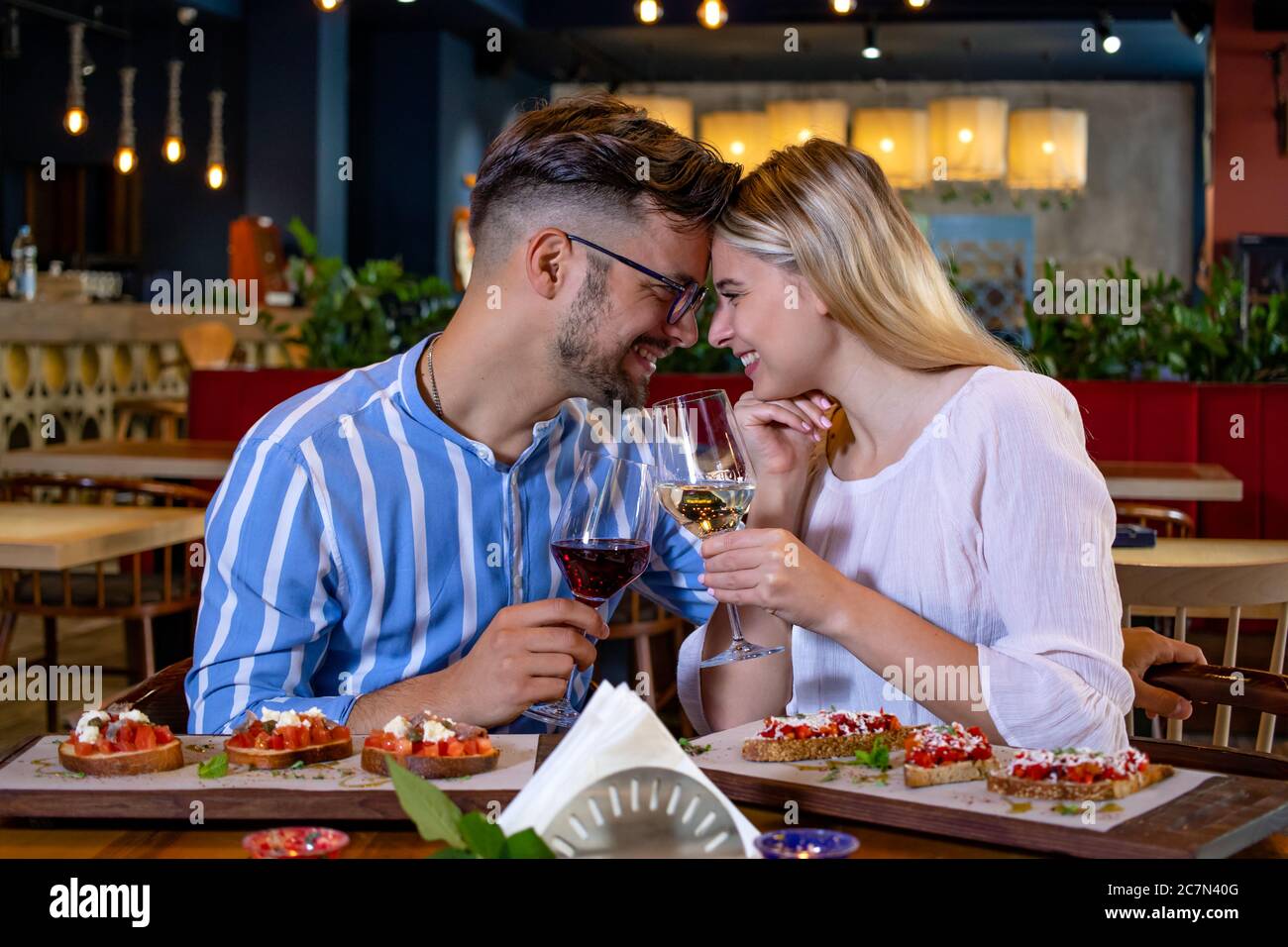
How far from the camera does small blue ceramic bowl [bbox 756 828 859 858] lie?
39.0 inches

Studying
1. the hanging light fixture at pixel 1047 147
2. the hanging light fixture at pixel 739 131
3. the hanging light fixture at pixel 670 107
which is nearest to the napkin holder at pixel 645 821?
the hanging light fixture at pixel 670 107

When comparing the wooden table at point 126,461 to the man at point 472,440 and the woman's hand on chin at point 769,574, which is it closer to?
the man at point 472,440

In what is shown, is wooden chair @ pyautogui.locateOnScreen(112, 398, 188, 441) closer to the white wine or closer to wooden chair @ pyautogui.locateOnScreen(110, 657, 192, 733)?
wooden chair @ pyautogui.locateOnScreen(110, 657, 192, 733)

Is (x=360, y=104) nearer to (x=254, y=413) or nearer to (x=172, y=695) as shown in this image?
(x=254, y=413)

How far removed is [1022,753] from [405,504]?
32.9 inches

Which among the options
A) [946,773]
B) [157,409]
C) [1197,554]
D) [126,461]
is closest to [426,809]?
[946,773]

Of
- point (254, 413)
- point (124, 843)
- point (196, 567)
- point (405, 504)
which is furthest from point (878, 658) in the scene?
point (254, 413)

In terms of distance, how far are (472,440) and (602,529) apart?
19.6 inches

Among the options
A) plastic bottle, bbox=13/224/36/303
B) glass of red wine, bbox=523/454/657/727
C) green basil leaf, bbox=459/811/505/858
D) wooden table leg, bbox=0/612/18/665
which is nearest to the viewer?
green basil leaf, bbox=459/811/505/858

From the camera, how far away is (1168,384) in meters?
5.14

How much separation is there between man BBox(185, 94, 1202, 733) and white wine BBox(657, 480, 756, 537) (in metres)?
0.15

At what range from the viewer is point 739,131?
Result: 32.5ft

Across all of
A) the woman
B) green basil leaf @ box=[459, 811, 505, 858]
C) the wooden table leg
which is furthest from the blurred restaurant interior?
green basil leaf @ box=[459, 811, 505, 858]

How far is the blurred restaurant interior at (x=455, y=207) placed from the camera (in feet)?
16.0
